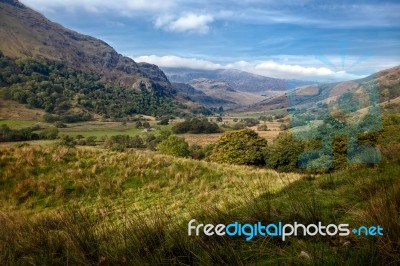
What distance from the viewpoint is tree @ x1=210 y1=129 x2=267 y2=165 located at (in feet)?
175

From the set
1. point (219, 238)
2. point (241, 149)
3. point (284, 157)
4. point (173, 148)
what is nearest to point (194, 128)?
point (173, 148)

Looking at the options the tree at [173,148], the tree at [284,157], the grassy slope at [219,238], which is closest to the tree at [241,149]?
the tree at [284,157]

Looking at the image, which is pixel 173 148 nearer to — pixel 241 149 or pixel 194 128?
pixel 241 149

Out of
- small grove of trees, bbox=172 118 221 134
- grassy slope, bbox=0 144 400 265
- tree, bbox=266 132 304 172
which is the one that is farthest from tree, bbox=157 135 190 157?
small grove of trees, bbox=172 118 221 134

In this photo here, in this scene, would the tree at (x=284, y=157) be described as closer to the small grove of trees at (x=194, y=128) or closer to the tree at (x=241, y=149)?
the tree at (x=241, y=149)

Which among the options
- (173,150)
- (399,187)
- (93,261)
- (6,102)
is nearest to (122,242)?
(93,261)

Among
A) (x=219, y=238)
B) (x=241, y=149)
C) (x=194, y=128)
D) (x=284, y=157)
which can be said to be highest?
(x=219, y=238)

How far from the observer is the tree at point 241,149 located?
175 feet

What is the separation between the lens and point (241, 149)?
183ft

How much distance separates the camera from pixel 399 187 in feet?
15.4

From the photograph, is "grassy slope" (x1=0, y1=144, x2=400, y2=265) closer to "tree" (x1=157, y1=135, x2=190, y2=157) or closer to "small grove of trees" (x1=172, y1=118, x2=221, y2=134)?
"tree" (x1=157, y1=135, x2=190, y2=157)

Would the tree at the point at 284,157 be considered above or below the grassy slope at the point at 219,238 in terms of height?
below

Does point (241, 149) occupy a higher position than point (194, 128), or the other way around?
point (241, 149)

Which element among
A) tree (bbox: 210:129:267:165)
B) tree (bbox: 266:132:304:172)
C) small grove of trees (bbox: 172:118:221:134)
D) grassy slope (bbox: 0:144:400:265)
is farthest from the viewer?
small grove of trees (bbox: 172:118:221:134)
